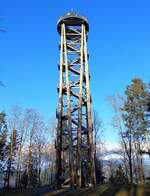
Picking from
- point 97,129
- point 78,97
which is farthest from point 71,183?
point 97,129

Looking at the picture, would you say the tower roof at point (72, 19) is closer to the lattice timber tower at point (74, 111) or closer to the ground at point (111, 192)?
the lattice timber tower at point (74, 111)

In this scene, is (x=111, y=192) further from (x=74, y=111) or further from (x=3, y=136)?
(x=3, y=136)

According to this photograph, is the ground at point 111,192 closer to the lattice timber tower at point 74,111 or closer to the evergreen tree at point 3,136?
the lattice timber tower at point 74,111

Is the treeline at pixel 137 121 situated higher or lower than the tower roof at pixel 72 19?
lower

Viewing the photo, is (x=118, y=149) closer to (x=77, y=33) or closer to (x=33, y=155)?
(x=33, y=155)

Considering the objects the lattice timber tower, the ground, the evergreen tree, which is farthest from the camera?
the evergreen tree

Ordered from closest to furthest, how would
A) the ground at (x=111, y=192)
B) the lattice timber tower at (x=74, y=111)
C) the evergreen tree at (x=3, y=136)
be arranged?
1. the ground at (x=111, y=192)
2. the lattice timber tower at (x=74, y=111)
3. the evergreen tree at (x=3, y=136)

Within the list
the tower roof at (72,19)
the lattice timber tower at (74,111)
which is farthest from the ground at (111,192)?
the tower roof at (72,19)

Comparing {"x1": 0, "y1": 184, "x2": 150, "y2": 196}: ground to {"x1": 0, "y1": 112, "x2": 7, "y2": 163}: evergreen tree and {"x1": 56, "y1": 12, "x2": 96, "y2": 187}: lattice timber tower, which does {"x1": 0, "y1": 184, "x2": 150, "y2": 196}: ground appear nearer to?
{"x1": 56, "y1": 12, "x2": 96, "y2": 187}: lattice timber tower

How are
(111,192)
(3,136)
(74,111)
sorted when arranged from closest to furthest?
(111,192) → (74,111) → (3,136)

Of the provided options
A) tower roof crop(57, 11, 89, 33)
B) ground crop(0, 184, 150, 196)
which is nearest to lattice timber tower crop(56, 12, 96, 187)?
tower roof crop(57, 11, 89, 33)

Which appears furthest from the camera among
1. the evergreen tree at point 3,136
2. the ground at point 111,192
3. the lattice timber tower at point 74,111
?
the evergreen tree at point 3,136

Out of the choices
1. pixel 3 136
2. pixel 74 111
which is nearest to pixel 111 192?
pixel 74 111

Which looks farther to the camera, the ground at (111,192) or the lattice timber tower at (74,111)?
the lattice timber tower at (74,111)
